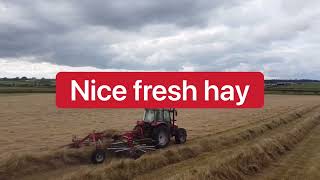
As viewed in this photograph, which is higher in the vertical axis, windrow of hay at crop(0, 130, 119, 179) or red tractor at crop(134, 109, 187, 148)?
red tractor at crop(134, 109, 187, 148)

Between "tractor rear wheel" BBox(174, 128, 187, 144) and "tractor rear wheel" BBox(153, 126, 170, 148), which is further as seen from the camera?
"tractor rear wheel" BBox(174, 128, 187, 144)

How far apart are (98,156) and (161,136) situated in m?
3.76

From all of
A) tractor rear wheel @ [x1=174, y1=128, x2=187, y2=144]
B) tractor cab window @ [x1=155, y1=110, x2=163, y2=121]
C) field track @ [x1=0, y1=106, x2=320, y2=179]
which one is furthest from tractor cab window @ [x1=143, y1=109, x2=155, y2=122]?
field track @ [x1=0, y1=106, x2=320, y2=179]

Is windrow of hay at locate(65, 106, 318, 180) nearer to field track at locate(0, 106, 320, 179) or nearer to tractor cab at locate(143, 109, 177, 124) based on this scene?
field track at locate(0, 106, 320, 179)

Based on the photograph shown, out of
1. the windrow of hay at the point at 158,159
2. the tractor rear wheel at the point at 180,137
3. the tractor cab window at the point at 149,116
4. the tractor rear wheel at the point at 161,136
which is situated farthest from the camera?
the tractor rear wheel at the point at 180,137

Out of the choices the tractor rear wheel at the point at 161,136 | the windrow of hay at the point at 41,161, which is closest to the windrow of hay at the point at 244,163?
the tractor rear wheel at the point at 161,136

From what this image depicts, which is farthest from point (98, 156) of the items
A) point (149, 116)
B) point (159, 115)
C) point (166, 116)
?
point (166, 116)

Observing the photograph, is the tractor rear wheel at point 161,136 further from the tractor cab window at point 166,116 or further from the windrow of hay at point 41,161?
the windrow of hay at point 41,161

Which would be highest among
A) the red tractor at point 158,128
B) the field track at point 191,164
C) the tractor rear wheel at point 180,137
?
the red tractor at point 158,128

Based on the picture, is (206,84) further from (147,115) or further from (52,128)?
(52,128)

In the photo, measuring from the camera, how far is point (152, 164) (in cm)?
1343

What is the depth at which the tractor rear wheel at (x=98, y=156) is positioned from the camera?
13.9 meters

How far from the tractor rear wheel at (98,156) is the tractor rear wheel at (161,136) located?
10.5 ft

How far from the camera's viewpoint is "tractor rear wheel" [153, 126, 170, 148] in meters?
16.8
